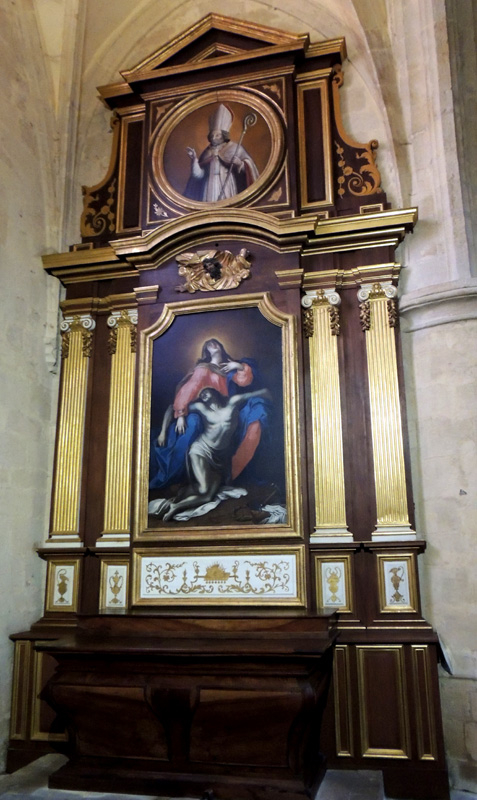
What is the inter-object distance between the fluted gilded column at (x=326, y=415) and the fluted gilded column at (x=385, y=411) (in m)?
0.28

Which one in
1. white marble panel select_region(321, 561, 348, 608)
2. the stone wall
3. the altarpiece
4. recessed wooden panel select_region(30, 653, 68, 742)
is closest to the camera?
the altarpiece

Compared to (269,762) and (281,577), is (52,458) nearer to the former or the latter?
(281,577)

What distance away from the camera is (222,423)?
6.69 meters

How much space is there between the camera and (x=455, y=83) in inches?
269

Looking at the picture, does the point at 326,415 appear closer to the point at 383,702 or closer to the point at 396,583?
the point at 396,583

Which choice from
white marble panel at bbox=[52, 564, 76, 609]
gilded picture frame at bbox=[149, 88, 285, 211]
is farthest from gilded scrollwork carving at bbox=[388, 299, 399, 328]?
white marble panel at bbox=[52, 564, 76, 609]

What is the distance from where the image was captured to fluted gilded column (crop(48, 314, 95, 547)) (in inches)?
273

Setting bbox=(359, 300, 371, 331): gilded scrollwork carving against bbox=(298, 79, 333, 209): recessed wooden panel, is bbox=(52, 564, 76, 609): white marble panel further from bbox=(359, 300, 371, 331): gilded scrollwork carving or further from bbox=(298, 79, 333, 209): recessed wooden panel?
bbox=(298, 79, 333, 209): recessed wooden panel

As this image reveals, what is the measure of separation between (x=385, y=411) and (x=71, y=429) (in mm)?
2963

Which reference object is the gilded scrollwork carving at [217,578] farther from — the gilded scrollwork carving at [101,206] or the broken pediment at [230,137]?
the gilded scrollwork carving at [101,206]

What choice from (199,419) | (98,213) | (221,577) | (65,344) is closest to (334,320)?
(199,419)

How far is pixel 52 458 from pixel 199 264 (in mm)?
2341

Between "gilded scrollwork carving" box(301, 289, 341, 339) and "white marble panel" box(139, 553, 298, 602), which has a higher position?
"gilded scrollwork carving" box(301, 289, 341, 339)

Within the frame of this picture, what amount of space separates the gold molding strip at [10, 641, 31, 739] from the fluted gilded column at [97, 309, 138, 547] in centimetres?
111
